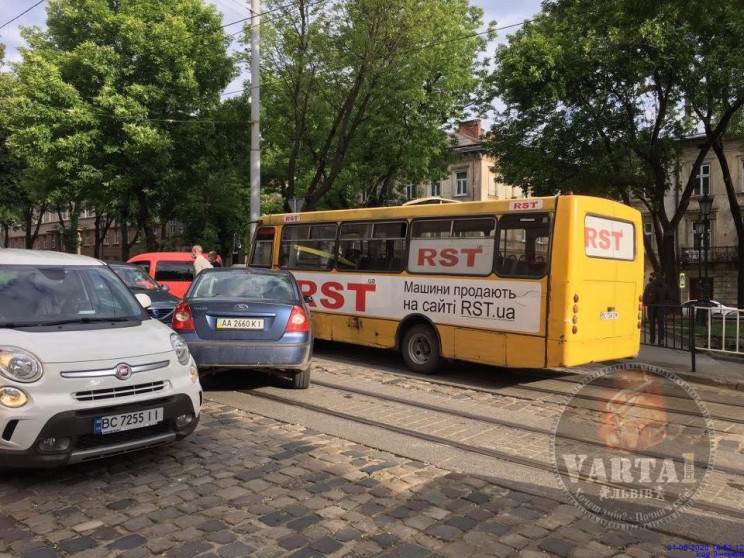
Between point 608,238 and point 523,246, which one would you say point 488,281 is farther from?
point 608,238

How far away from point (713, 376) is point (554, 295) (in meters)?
3.76

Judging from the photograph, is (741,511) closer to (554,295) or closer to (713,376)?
(554,295)

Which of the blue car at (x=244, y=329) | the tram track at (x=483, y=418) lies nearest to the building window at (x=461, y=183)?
the tram track at (x=483, y=418)

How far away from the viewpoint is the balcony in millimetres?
39531

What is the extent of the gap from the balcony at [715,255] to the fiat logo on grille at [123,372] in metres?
42.6

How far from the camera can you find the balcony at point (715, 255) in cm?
3953

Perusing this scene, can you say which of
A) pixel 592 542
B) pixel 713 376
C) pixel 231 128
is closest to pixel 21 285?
pixel 592 542

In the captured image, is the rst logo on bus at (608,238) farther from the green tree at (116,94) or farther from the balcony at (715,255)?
the balcony at (715,255)

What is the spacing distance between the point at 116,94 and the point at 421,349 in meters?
19.0

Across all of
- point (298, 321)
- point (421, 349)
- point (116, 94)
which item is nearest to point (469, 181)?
point (116, 94)

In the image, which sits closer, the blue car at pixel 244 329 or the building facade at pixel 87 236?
the blue car at pixel 244 329

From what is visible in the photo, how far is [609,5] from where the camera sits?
11.0 meters

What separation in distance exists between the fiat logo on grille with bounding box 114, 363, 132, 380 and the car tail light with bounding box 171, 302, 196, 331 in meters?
2.81

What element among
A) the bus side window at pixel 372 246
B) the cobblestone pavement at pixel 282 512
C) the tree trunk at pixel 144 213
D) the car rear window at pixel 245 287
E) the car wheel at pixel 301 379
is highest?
the tree trunk at pixel 144 213
